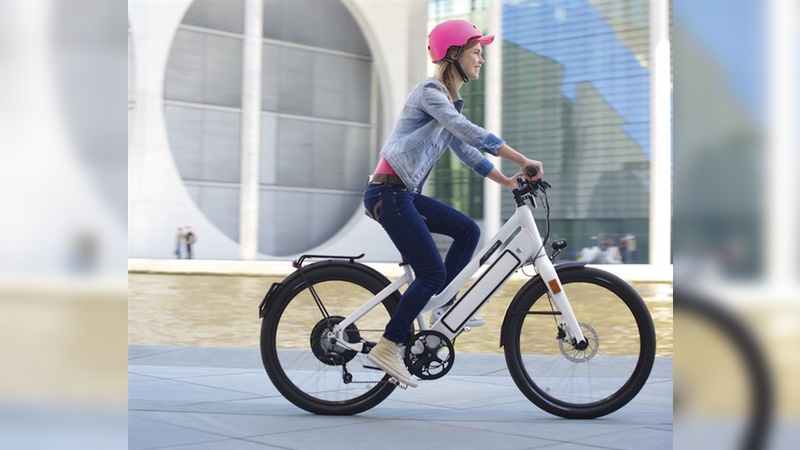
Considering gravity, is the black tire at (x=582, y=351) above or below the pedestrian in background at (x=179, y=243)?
above

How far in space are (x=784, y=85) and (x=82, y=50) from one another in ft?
5.02

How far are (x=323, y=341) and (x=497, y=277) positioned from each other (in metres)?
0.90

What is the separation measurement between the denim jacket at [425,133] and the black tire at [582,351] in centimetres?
72

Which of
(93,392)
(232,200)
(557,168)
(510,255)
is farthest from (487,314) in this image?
(232,200)

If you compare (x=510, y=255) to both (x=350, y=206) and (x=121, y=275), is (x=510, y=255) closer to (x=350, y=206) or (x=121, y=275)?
(x=121, y=275)

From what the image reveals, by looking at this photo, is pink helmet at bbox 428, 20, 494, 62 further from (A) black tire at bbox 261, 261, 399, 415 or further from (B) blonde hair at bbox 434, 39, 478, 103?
(A) black tire at bbox 261, 261, 399, 415

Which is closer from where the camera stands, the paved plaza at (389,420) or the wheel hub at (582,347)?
the paved plaza at (389,420)

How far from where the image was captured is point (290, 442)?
430 centimetres

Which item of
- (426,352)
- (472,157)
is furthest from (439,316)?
(472,157)

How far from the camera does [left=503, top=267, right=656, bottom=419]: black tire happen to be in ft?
15.6

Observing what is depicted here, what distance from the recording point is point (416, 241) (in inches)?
189

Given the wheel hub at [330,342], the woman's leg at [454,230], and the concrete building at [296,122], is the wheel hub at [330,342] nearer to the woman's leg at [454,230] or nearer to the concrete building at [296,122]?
the woman's leg at [454,230]

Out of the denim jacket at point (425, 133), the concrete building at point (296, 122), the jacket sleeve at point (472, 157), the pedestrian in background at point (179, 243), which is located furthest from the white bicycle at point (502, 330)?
the pedestrian in background at point (179, 243)

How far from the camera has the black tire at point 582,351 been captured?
4762 mm
